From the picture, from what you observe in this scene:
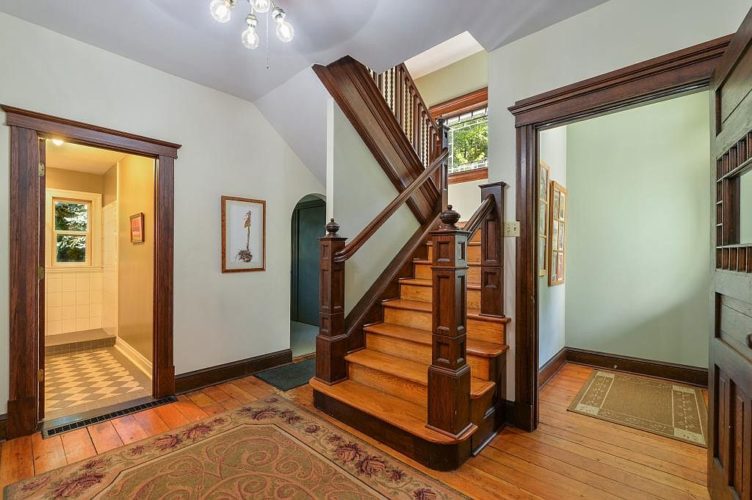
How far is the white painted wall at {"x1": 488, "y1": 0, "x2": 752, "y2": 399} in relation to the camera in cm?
178

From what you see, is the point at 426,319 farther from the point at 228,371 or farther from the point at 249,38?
the point at 249,38

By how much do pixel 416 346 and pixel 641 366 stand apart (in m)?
2.52

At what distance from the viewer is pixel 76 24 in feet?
7.55

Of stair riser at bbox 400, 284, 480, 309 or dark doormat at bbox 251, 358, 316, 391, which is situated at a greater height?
stair riser at bbox 400, 284, 480, 309

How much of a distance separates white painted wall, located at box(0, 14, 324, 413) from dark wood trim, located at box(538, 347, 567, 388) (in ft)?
8.68

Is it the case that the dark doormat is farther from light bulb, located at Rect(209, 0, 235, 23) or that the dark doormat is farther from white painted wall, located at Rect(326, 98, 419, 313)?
light bulb, located at Rect(209, 0, 235, 23)

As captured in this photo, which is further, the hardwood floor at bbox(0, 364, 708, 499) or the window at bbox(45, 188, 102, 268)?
the window at bbox(45, 188, 102, 268)

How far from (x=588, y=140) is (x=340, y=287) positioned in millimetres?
3230

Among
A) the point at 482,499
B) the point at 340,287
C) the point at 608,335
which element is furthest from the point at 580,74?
the point at 608,335

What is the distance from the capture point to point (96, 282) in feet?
16.6

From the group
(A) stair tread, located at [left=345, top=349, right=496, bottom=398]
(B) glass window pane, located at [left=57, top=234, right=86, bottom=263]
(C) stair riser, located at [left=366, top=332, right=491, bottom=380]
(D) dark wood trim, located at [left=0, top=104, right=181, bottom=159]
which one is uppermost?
(D) dark wood trim, located at [left=0, top=104, right=181, bottom=159]

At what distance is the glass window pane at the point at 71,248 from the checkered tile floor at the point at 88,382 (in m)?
1.54

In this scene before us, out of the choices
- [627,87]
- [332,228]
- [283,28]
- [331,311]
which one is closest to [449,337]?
[331,311]

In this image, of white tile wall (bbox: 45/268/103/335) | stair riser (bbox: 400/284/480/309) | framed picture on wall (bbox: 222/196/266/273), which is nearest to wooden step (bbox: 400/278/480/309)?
stair riser (bbox: 400/284/480/309)
